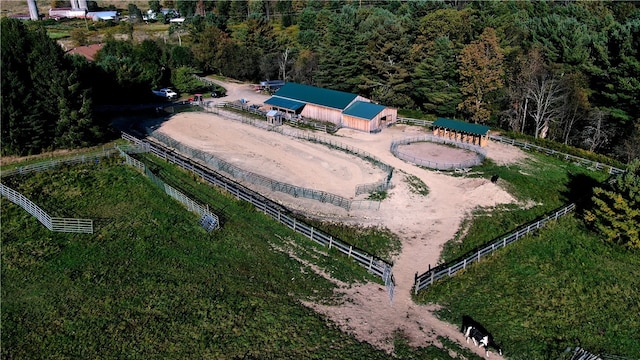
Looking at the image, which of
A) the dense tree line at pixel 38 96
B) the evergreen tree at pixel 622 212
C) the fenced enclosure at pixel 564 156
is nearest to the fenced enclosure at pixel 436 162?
the fenced enclosure at pixel 564 156

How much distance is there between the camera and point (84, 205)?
119ft

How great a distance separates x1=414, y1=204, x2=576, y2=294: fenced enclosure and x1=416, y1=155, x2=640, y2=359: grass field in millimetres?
418

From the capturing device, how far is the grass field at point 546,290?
2377 cm

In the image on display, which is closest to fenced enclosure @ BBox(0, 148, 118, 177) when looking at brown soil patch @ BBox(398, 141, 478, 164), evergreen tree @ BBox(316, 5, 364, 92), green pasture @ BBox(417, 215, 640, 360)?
brown soil patch @ BBox(398, 141, 478, 164)

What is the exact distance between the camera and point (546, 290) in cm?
2747

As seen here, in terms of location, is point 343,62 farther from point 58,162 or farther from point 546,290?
point 546,290

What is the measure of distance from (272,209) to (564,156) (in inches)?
1264

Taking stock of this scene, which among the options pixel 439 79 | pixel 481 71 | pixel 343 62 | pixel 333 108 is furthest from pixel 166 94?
pixel 481 71

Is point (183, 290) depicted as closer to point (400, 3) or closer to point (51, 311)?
point (51, 311)

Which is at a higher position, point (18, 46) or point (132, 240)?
point (18, 46)

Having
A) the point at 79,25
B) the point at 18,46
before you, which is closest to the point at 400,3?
the point at 79,25

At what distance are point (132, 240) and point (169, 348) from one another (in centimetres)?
1160

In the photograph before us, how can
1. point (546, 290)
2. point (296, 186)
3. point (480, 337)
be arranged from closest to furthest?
point (480, 337) < point (546, 290) < point (296, 186)

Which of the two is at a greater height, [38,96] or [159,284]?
[38,96]
